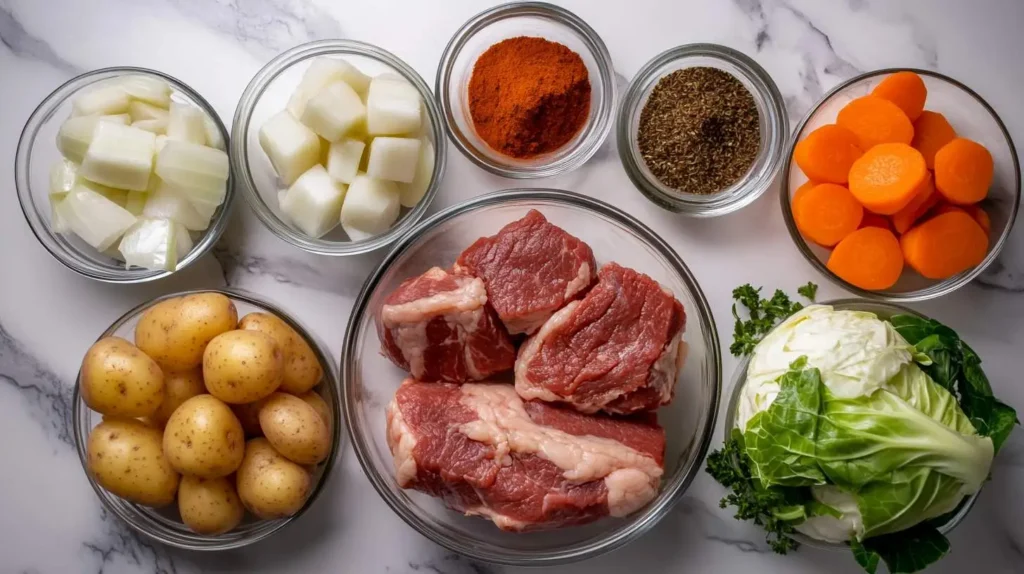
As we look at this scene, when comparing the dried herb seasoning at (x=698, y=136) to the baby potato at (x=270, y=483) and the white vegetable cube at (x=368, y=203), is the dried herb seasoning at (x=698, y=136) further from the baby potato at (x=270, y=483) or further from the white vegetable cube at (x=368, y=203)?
the baby potato at (x=270, y=483)

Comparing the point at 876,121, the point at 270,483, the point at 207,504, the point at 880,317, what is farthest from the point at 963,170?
the point at 207,504

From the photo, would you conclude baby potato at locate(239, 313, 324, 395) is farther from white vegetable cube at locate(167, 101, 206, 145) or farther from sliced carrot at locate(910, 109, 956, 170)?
sliced carrot at locate(910, 109, 956, 170)

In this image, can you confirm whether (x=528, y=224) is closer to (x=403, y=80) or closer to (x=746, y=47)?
(x=403, y=80)

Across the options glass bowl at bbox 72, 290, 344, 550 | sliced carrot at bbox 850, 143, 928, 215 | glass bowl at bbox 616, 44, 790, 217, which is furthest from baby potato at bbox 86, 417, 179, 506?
sliced carrot at bbox 850, 143, 928, 215

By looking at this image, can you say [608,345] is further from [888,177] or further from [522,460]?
[888,177]

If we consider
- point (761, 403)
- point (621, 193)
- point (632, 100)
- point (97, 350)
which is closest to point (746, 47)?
point (632, 100)

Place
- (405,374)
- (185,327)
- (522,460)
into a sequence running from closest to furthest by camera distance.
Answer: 1. (522,460)
2. (185,327)
3. (405,374)
